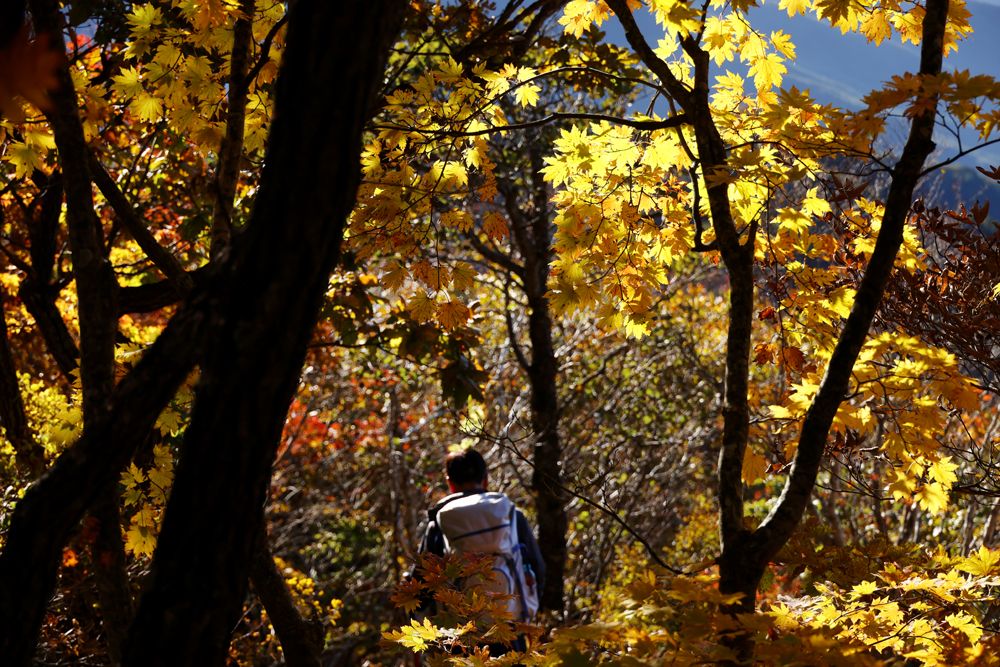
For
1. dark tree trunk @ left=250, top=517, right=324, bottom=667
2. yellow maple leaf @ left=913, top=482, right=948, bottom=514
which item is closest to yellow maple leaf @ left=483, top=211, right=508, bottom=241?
dark tree trunk @ left=250, top=517, right=324, bottom=667

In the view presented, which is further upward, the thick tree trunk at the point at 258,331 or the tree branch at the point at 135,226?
the tree branch at the point at 135,226

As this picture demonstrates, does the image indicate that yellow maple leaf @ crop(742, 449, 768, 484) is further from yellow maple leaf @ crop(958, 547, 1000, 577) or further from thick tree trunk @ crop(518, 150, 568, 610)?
thick tree trunk @ crop(518, 150, 568, 610)

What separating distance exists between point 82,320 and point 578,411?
6520 millimetres

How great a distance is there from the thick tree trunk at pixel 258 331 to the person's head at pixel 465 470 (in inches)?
97.7

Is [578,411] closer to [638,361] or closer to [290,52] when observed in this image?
[638,361]

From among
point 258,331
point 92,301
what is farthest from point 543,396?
point 258,331

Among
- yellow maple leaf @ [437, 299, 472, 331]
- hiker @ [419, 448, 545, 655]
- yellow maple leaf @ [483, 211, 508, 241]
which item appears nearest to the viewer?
yellow maple leaf @ [437, 299, 472, 331]

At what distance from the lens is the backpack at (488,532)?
3732 millimetres

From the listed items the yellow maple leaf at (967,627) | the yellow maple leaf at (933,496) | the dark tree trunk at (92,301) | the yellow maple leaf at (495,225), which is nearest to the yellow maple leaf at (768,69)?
the yellow maple leaf at (495,225)

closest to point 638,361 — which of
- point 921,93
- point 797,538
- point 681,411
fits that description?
point 681,411

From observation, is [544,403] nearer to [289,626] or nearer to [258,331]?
[289,626]

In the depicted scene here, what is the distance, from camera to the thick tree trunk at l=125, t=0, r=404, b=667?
1432 mm

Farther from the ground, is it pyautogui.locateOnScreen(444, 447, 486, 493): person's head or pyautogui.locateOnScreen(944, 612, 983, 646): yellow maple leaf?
pyautogui.locateOnScreen(444, 447, 486, 493): person's head

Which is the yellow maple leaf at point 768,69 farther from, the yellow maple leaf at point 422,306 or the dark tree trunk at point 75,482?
the dark tree trunk at point 75,482
